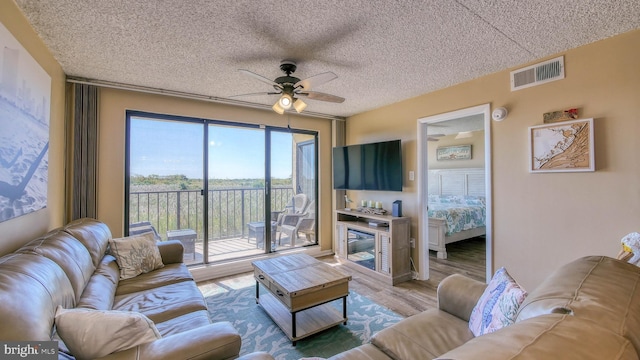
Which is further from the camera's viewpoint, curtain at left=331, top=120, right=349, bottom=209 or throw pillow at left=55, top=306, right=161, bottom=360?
curtain at left=331, top=120, right=349, bottom=209

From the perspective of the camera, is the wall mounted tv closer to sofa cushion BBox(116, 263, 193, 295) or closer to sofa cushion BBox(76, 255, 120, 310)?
sofa cushion BBox(116, 263, 193, 295)

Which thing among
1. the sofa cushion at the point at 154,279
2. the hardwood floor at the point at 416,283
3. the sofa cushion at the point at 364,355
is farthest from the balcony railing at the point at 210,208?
the sofa cushion at the point at 364,355

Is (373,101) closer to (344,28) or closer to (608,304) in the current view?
(344,28)

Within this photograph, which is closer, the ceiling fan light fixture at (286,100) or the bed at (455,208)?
the ceiling fan light fixture at (286,100)

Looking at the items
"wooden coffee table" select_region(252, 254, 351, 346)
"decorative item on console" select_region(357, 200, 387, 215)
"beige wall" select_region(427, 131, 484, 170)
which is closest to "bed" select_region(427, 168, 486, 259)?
"beige wall" select_region(427, 131, 484, 170)

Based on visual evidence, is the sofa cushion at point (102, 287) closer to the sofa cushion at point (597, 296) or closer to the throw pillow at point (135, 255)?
the throw pillow at point (135, 255)

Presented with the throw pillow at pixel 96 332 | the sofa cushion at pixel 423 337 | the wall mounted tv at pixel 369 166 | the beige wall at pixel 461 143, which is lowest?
the sofa cushion at pixel 423 337

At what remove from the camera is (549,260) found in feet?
7.97

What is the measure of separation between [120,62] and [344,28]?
2.16 metres

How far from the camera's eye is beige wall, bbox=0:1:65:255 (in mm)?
1604

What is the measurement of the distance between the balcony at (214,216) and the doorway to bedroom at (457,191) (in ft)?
7.17

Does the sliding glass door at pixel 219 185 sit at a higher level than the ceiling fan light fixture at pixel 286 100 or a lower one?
lower

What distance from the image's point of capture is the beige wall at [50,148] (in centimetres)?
160

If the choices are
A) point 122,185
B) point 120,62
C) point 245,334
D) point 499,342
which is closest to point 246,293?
point 245,334
